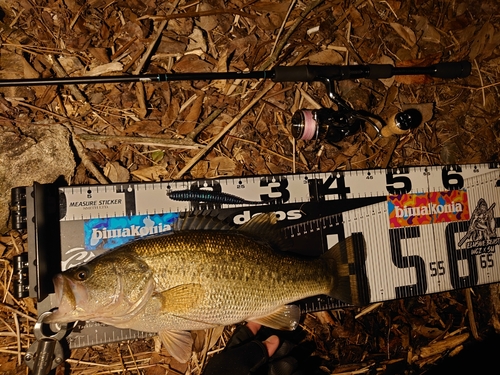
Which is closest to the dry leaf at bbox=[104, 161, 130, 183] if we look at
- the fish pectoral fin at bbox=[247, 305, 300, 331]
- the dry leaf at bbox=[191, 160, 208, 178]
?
the dry leaf at bbox=[191, 160, 208, 178]

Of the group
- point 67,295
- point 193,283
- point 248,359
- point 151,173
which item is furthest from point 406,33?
point 67,295

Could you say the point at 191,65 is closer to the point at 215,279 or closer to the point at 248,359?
the point at 215,279

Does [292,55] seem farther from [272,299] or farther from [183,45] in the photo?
[272,299]

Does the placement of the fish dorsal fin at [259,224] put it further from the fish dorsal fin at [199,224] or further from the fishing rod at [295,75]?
the fishing rod at [295,75]

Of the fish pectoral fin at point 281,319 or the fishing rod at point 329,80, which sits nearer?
the fish pectoral fin at point 281,319

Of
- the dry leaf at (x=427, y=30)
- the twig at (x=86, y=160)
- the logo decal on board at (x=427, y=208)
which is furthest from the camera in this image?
the dry leaf at (x=427, y=30)

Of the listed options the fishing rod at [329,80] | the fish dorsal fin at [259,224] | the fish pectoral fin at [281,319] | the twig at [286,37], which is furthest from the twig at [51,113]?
the fish pectoral fin at [281,319]

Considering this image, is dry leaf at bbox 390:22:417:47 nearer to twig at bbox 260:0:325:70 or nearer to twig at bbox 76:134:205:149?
twig at bbox 260:0:325:70
